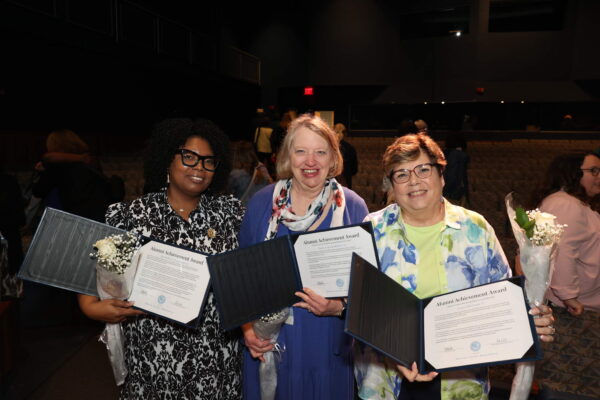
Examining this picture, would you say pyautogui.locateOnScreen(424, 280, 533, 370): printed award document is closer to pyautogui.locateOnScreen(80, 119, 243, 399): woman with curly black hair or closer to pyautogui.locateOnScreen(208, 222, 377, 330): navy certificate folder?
pyautogui.locateOnScreen(208, 222, 377, 330): navy certificate folder

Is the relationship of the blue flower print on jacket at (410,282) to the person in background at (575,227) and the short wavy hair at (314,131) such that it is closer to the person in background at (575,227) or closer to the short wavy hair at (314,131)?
the short wavy hair at (314,131)

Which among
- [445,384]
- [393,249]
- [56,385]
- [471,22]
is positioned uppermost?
[471,22]

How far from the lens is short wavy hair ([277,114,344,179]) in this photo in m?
2.27

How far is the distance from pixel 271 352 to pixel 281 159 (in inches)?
37.2

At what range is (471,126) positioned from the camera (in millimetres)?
20250

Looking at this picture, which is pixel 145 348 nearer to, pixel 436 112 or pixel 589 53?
pixel 436 112

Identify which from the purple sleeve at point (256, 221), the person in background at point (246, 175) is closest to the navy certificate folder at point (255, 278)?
the purple sleeve at point (256, 221)

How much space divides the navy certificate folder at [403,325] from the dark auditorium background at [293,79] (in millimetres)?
2038

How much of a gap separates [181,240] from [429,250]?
3.52ft

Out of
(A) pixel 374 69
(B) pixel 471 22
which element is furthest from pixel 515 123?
(A) pixel 374 69

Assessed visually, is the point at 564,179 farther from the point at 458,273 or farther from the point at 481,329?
the point at 481,329

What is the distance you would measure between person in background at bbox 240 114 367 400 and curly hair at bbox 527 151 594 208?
1.64m

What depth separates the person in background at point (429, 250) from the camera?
1931 millimetres

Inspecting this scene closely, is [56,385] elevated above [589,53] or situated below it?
below
